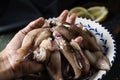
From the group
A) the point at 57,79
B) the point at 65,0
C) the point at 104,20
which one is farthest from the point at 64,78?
the point at 65,0

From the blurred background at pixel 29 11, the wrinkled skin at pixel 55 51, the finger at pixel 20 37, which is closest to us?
the wrinkled skin at pixel 55 51

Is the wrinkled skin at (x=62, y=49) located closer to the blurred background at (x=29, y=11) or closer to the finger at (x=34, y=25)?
the finger at (x=34, y=25)

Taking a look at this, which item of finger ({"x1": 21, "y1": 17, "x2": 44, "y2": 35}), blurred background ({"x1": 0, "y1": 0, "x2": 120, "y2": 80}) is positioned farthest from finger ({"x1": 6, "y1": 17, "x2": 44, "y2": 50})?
blurred background ({"x1": 0, "y1": 0, "x2": 120, "y2": 80})

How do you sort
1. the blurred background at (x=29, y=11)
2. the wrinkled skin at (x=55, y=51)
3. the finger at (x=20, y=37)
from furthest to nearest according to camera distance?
the blurred background at (x=29, y=11), the finger at (x=20, y=37), the wrinkled skin at (x=55, y=51)

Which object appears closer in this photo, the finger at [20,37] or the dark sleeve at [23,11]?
the finger at [20,37]

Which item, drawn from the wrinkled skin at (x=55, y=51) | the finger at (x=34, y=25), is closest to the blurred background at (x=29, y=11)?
the finger at (x=34, y=25)

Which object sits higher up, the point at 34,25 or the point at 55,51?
the point at 34,25

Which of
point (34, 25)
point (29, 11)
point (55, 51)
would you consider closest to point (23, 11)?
point (29, 11)

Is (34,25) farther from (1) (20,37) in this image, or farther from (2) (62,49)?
(2) (62,49)

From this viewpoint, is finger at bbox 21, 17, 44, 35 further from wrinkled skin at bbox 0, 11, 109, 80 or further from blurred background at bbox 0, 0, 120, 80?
blurred background at bbox 0, 0, 120, 80

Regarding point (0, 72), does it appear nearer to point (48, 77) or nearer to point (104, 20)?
point (48, 77)

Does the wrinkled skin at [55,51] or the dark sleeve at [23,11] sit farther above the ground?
the dark sleeve at [23,11]
